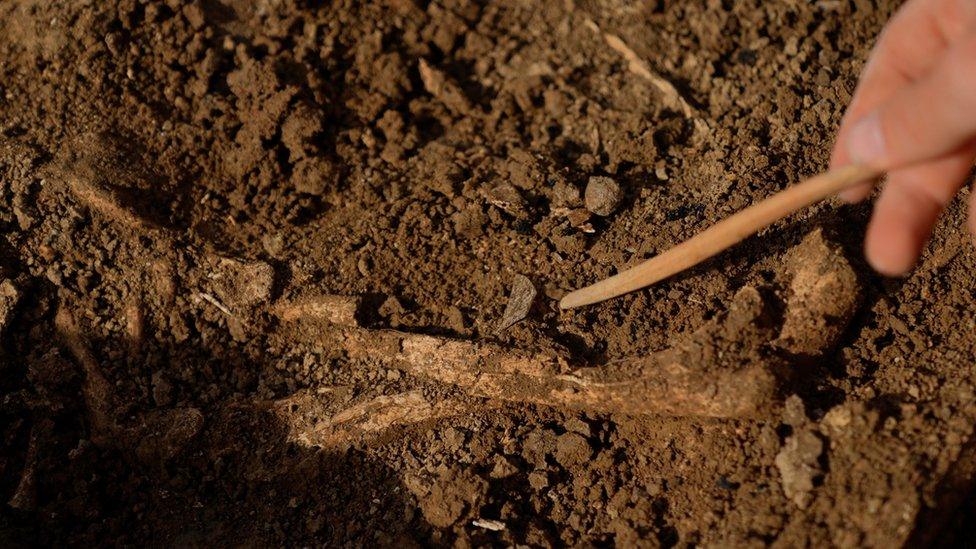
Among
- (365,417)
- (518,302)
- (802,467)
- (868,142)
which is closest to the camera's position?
(868,142)

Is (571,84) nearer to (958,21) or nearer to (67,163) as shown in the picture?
(958,21)

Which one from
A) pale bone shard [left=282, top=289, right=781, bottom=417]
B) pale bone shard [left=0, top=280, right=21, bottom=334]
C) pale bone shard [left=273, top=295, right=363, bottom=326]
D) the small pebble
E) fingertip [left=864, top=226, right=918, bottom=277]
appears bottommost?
pale bone shard [left=0, top=280, right=21, bottom=334]

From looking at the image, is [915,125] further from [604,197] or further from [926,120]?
[604,197]

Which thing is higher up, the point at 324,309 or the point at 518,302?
the point at 518,302

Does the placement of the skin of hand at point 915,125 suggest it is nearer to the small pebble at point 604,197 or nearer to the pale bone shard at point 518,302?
the small pebble at point 604,197

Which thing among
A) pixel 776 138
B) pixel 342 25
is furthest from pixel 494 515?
pixel 342 25

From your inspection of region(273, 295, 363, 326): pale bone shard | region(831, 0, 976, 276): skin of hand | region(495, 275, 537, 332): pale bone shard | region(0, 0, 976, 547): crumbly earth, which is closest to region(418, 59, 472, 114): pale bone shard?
region(0, 0, 976, 547): crumbly earth

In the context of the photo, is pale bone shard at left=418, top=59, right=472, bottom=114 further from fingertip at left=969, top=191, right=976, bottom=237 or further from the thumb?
fingertip at left=969, top=191, right=976, bottom=237

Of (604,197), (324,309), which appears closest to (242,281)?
(324,309)
